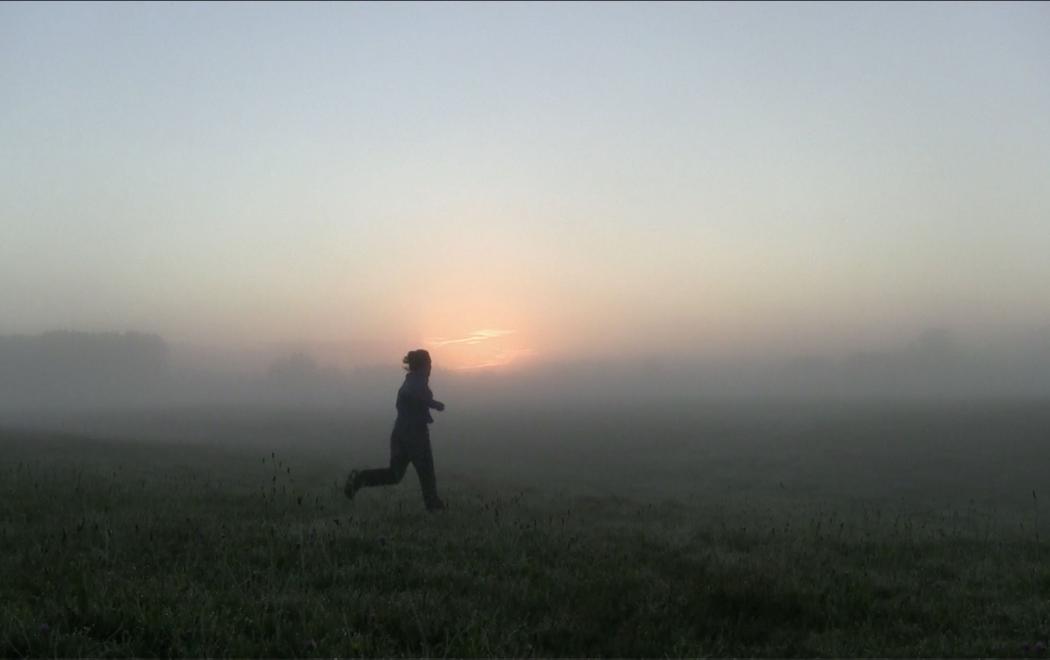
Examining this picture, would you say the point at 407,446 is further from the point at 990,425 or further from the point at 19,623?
the point at 990,425

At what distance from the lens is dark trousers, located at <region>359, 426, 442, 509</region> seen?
36.3 feet

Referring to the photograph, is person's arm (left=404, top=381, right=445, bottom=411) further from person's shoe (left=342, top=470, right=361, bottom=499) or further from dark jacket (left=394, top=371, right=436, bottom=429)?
person's shoe (left=342, top=470, right=361, bottom=499)

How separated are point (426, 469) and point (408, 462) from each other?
0.29 m

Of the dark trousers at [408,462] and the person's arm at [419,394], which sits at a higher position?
the person's arm at [419,394]

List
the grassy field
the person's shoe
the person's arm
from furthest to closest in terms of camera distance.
Answer: the person's shoe
the person's arm
the grassy field

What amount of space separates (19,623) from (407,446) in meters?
6.43

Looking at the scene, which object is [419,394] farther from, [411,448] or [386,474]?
[386,474]

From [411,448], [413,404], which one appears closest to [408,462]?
[411,448]

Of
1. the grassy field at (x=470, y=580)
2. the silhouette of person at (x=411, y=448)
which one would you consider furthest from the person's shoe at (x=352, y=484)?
the grassy field at (x=470, y=580)

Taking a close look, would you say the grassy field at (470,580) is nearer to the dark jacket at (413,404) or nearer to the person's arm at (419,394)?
the dark jacket at (413,404)

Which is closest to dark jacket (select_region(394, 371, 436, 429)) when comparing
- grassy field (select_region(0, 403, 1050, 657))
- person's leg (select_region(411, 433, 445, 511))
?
person's leg (select_region(411, 433, 445, 511))

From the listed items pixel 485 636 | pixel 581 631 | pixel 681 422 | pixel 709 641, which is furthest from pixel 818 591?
pixel 681 422

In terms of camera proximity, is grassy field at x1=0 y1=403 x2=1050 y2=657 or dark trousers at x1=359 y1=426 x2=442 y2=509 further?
dark trousers at x1=359 y1=426 x2=442 y2=509

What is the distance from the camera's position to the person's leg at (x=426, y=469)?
11.1 metres
